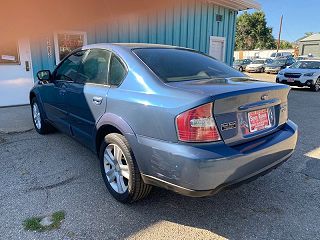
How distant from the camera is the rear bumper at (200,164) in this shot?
2.08 meters

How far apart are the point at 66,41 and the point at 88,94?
525 centimetres

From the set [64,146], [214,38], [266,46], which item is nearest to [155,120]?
[64,146]

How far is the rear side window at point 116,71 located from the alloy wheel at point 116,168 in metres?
0.66

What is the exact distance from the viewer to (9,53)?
7.11 metres

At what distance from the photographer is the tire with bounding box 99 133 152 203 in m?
2.56

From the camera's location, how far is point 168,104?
2227mm

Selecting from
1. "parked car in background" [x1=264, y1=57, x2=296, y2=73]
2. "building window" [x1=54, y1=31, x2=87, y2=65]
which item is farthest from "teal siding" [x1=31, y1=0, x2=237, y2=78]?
"parked car in background" [x1=264, y1=57, x2=296, y2=73]

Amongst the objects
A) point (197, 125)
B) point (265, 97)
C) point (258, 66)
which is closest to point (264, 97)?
point (265, 97)

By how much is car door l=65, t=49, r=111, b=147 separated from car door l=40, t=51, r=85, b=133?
0.14 m

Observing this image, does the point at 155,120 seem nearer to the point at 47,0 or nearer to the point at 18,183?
the point at 18,183

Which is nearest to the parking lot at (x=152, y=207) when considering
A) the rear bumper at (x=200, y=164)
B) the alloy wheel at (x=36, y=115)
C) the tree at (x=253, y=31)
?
the rear bumper at (x=200, y=164)

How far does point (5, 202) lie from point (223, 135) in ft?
7.50

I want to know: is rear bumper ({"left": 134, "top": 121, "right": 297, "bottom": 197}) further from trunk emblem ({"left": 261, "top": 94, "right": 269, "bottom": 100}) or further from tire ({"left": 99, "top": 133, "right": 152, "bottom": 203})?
trunk emblem ({"left": 261, "top": 94, "right": 269, "bottom": 100})

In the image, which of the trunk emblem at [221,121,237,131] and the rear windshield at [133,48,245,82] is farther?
the rear windshield at [133,48,245,82]
